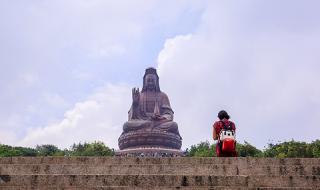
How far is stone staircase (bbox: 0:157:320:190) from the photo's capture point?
12.7 meters

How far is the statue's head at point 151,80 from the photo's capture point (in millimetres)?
68188

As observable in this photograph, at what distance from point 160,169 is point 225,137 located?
8.74 feet

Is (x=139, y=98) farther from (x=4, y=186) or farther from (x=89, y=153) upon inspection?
(x=4, y=186)

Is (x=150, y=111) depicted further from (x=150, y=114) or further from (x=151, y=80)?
(x=151, y=80)

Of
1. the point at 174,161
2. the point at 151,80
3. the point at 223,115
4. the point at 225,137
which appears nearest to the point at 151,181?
the point at 174,161

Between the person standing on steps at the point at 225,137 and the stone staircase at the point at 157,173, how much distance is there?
2.76 feet

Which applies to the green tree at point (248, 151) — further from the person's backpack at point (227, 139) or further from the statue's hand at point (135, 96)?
the person's backpack at point (227, 139)

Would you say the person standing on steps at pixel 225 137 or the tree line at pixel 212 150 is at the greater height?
the tree line at pixel 212 150

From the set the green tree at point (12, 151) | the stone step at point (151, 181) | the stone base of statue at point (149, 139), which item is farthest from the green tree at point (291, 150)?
the stone step at point (151, 181)

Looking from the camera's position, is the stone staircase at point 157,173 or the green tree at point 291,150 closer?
the stone staircase at point 157,173

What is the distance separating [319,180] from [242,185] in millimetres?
2228

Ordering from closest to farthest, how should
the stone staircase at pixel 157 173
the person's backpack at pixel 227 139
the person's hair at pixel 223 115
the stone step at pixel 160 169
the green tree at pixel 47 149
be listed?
the stone staircase at pixel 157 173 < the stone step at pixel 160 169 < the person's backpack at pixel 227 139 < the person's hair at pixel 223 115 < the green tree at pixel 47 149

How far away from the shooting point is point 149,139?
206 feet

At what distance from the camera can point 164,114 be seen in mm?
66438
